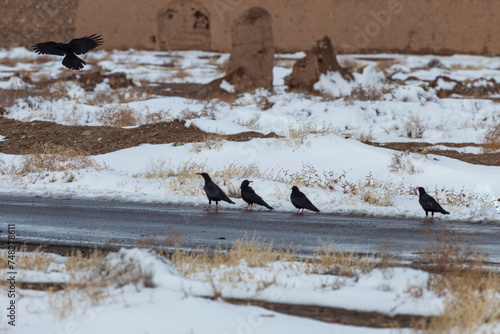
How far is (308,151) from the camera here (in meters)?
15.5

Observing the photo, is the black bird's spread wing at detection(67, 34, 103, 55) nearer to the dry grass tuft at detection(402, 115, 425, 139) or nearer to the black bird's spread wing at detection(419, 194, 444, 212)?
the black bird's spread wing at detection(419, 194, 444, 212)

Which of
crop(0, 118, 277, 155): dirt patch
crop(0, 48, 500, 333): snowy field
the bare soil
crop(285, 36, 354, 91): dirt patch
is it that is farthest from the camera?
crop(285, 36, 354, 91): dirt patch

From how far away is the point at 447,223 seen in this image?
10.8 meters

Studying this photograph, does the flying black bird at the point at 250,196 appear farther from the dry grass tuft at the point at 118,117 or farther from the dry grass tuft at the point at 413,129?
the dry grass tuft at the point at 413,129

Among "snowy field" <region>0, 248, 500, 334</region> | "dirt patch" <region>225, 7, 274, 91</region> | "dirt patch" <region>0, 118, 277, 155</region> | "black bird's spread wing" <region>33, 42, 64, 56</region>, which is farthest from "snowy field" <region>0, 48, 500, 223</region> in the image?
"snowy field" <region>0, 248, 500, 334</region>

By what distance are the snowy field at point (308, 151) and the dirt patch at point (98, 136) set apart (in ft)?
1.82

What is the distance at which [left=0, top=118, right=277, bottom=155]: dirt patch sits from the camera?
1706 centimetres

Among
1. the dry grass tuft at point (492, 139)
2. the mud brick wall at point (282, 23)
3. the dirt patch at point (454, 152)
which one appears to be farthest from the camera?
the mud brick wall at point (282, 23)

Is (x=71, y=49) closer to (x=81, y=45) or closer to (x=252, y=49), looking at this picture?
(x=81, y=45)

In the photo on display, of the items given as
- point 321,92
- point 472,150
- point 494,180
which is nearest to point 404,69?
point 321,92

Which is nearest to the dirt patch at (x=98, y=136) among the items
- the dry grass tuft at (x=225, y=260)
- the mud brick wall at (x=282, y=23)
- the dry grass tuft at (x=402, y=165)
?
the dry grass tuft at (x=402, y=165)

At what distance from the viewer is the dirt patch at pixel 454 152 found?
15.9 metres

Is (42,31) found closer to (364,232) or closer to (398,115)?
(398,115)

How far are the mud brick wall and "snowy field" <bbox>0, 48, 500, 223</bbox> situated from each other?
10442 millimetres
